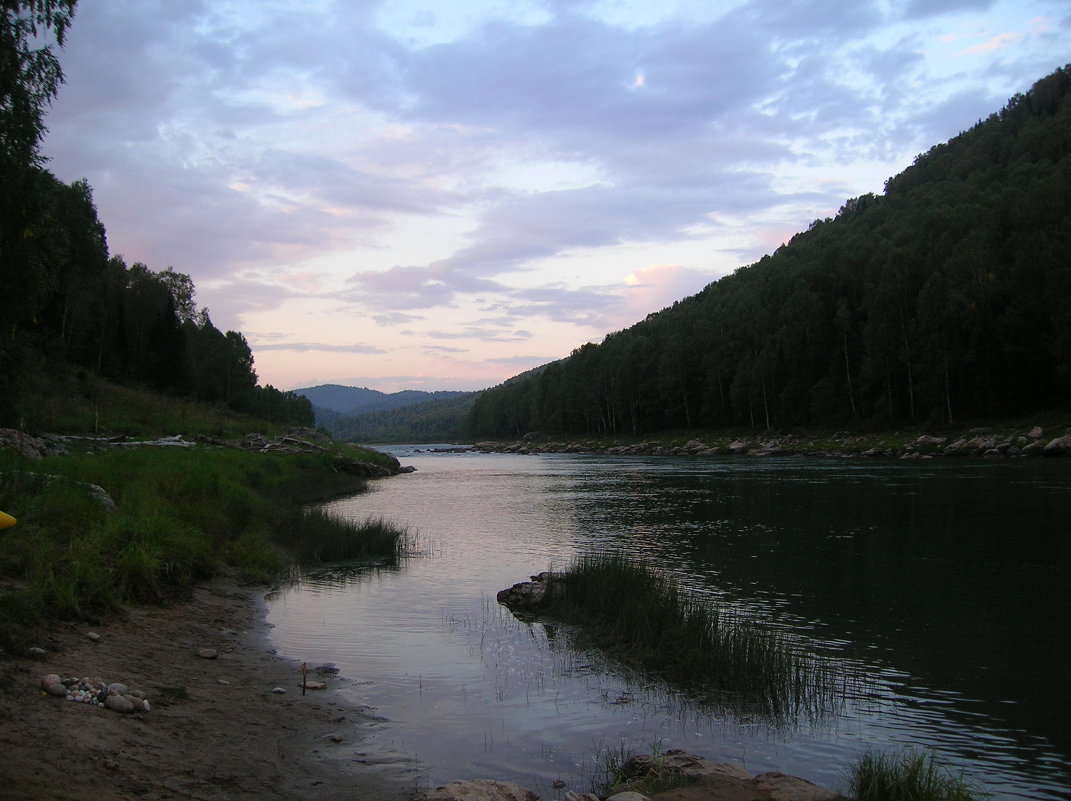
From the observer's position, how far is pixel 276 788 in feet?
21.0

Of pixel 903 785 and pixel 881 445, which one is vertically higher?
pixel 881 445

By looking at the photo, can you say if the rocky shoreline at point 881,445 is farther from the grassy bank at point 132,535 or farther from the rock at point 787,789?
the rock at point 787,789

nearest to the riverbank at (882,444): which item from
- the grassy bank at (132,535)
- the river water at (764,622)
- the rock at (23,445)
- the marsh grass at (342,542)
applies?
the river water at (764,622)

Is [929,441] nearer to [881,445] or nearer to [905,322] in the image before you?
[881,445]

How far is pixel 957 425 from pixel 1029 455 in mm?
14254

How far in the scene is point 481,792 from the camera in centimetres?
600

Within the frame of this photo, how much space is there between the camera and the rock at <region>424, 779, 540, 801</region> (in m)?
5.87

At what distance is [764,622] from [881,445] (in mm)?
55965

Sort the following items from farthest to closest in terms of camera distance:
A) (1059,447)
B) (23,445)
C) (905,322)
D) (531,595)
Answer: (905,322) → (1059,447) → (23,445) → (531,595)

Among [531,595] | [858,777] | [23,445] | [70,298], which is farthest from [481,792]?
[70,298]

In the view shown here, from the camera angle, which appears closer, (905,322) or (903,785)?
(903,785)

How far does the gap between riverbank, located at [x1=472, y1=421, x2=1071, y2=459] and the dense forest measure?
5571 cm

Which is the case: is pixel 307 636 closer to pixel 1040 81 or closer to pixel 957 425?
pixel 957 425

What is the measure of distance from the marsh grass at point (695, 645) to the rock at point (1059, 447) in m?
44.4
